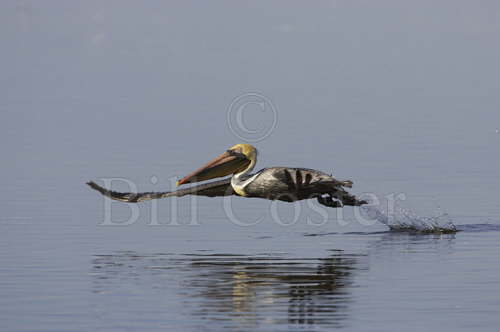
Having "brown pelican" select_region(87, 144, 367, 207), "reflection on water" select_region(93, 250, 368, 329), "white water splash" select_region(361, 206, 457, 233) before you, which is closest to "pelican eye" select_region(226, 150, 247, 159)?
"brown pelican" select_region(87, 144, 367, 207)

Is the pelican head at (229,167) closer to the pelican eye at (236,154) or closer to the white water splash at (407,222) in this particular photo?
the pelican eye at (236,154)

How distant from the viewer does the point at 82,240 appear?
92.5 ft

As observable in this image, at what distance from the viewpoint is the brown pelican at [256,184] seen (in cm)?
2658

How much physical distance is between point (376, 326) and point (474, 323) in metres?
1.15

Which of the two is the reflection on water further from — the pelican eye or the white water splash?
the white water splash

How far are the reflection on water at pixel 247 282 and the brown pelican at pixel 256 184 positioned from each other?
121 cm

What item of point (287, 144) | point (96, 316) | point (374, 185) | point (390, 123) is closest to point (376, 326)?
point (96, 316)

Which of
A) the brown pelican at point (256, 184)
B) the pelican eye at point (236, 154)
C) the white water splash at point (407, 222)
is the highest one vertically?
the pelican eye at point (236, 154)

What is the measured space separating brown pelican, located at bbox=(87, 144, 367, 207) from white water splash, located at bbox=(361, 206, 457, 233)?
1.86 metres

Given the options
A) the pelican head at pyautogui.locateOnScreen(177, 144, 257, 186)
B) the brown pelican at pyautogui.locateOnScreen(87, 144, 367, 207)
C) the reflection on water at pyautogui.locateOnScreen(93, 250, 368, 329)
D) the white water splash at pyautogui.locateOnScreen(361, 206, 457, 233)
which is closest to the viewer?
the reflection on water at pyautogui.locateOnScreen(93, 250, 368, 329)

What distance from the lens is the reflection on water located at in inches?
806

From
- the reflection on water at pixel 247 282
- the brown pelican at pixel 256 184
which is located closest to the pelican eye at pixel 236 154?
the brown pelican at pixel 256 184

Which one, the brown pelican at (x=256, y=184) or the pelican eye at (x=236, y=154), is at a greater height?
the pelican eye at (x=236, y=154)

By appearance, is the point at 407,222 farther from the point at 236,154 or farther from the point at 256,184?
the point at 256,184
